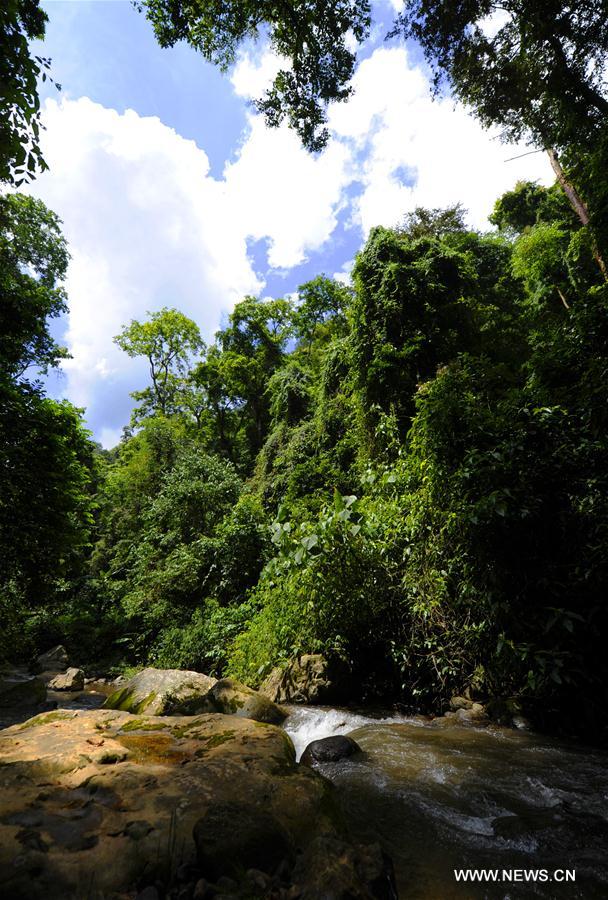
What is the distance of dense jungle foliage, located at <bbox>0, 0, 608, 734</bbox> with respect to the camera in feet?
14.5

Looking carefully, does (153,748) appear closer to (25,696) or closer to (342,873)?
(342,873)

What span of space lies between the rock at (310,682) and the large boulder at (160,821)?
3.45 m

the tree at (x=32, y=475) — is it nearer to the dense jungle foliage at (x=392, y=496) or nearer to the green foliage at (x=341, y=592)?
the dense jungle foliage at (x=392, y=496)

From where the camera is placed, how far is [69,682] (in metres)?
10.7

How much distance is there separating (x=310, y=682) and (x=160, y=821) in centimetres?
491

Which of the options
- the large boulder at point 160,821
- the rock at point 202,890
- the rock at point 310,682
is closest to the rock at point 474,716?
the rock at point 310,682

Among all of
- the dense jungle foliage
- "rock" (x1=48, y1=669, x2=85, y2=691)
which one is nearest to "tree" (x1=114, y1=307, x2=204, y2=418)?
the dense jungle foliage

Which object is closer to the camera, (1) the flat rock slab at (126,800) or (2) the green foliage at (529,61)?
(1) the flat rock slab at (126,800)

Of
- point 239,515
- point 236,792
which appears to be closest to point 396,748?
point 236,792

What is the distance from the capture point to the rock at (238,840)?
6.11 feet

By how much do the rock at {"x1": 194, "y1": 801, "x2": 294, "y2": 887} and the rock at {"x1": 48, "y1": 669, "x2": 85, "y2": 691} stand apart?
1138 centimetres

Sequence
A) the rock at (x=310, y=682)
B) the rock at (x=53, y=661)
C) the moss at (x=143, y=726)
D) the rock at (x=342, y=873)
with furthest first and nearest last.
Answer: the rock at (x=53, y=661), the rock at (x=310, y=682), the moss at (x=143, y=726), the rock at (x=342, y=873)

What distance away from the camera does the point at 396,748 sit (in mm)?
4301

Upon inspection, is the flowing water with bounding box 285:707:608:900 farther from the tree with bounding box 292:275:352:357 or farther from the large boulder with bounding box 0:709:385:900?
the tree with bounding box 292:275:352:357
